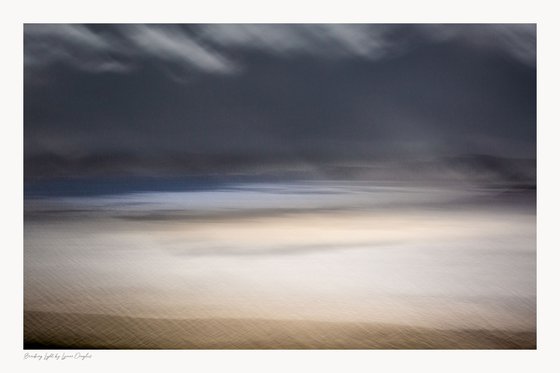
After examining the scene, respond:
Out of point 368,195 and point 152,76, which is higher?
point 152,76

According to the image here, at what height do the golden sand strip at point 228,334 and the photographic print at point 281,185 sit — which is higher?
the photographic print at point 281,185

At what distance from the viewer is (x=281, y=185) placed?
275cm

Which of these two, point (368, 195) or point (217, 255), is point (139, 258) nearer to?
point (217, 255)

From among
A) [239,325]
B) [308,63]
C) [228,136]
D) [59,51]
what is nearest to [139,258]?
[239,325]

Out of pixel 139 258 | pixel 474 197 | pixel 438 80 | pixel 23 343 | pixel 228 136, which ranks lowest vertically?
pixel 23 343

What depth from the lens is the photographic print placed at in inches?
105

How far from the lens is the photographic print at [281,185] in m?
2.67

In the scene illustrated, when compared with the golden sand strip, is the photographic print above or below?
above

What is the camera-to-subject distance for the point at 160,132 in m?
2.74

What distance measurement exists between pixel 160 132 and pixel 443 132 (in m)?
1.61
